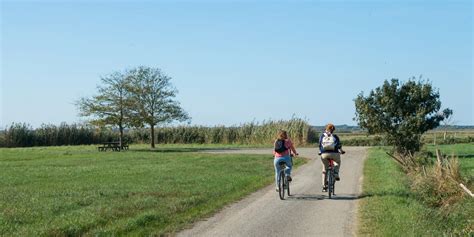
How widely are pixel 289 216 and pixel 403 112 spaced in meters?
22.7

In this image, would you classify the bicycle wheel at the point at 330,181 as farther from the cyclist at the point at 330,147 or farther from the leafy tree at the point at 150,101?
the leafy tree at the point at 150,101

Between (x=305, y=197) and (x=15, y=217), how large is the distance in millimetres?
7692

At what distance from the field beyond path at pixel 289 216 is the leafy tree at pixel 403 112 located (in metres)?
15.8

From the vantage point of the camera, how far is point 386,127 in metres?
33.4

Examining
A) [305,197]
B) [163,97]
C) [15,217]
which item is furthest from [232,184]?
[163,97]

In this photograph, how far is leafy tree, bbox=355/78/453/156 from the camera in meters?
32.6

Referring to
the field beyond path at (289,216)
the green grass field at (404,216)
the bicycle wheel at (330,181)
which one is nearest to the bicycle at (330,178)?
the bicycle wheel at (330,181)

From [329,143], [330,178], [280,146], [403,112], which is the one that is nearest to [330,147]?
[329,143]

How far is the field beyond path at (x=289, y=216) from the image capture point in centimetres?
1073

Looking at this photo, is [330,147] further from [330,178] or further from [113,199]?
[113,199]

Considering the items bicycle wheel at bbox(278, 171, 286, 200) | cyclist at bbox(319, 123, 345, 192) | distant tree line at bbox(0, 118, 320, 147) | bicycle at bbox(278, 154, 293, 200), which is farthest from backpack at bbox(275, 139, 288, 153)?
distant tree line at bbox(0, 118, 320, 147)

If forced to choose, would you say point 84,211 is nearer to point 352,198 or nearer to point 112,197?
point 112,197

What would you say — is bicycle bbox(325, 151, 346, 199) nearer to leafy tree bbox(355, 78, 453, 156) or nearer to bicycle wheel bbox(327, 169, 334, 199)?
bicycle wheel bbox(327, 169, 334, 199)

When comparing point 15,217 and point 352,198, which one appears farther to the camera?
point 352,198
